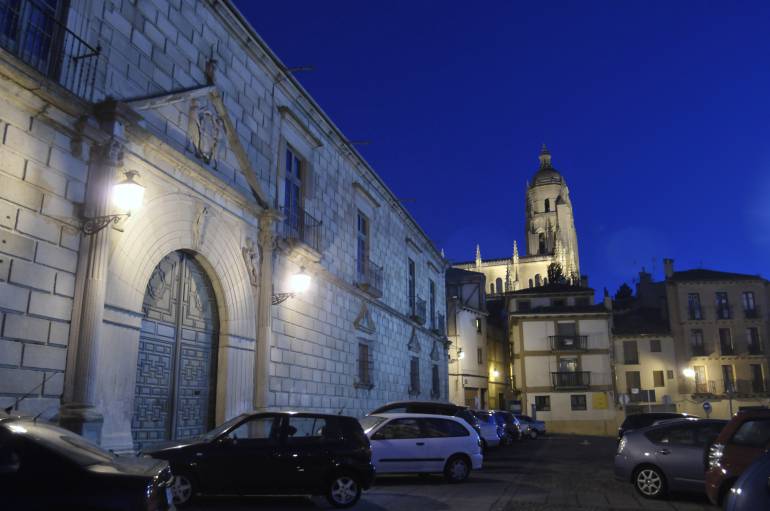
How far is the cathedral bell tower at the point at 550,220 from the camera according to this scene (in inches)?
4158

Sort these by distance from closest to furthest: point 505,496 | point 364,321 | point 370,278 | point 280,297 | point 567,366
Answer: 1. point 505,496
2. point 280,297
3. point 364,321
4. point 370,278
5. point 567,366

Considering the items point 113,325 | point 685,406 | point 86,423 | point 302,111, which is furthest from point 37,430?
point 685,406

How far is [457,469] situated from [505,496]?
1988mm

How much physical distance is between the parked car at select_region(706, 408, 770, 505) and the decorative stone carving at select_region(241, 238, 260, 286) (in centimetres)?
865

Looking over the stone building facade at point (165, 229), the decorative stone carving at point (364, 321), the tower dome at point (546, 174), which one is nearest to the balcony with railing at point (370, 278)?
the decorative stone carving at point (364, 321)

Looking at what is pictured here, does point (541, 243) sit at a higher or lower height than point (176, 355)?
higher

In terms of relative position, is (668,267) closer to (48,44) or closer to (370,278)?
(370,278)

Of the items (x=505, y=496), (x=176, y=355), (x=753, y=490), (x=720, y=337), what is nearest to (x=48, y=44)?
(x=176, y=355)

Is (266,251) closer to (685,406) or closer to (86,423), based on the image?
(86,423)

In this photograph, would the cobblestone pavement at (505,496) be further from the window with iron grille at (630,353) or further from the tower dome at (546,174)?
the tower dome at (546,174)

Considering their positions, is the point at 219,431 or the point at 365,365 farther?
the point at 365,365

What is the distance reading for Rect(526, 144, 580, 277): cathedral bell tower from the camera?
10562 centimetres

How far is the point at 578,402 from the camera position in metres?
46.0

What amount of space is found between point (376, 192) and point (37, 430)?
18.7 m
